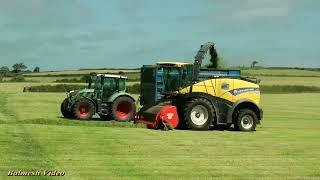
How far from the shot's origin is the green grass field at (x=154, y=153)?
11.8 metres

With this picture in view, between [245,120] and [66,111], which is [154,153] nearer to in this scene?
[245,120]

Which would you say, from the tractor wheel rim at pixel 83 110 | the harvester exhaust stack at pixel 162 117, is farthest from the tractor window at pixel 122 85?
the harvester exhaust stack at pixel 162 117

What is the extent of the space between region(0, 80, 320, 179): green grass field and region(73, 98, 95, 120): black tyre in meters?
5.59

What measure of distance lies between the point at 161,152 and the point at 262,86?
5647cm

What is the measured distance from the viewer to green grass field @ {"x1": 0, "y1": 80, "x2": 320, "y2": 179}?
1175cm

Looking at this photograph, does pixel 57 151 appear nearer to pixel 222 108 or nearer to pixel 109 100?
pixel 222 108

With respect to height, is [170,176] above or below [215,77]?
below

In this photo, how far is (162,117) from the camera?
21297mm

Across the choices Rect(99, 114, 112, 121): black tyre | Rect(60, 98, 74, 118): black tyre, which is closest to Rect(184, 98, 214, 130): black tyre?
Rect(99, 114, 112, 121): black tyre

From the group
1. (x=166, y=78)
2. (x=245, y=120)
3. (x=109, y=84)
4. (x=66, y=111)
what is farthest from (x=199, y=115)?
(x=66, y=111)

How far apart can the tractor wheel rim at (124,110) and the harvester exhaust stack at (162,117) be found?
14.0 ft

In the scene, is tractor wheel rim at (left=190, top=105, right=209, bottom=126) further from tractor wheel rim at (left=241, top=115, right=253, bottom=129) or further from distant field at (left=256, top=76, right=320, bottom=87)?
distant field at (left=256, top=76, right=320, bottom=87)

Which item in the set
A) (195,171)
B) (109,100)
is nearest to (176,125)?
(109,100)

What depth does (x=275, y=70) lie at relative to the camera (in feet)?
358
